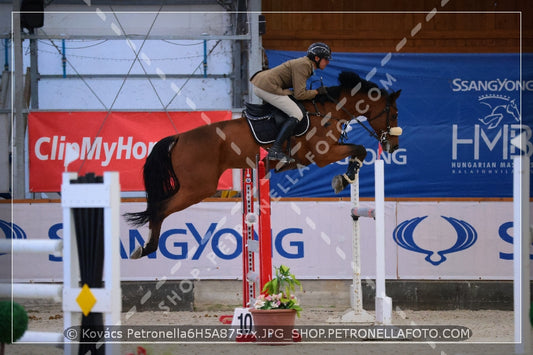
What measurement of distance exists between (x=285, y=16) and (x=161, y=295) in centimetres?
478

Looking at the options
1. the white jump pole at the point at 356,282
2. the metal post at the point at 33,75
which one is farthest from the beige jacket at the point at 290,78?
the metal post at the point at 33,75

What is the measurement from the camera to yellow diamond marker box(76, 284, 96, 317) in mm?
3133

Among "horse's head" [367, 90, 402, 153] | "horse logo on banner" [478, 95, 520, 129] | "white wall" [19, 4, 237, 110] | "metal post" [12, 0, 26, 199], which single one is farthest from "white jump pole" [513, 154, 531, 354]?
"white wall" [19, 4, 237, 110]

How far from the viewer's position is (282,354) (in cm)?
514

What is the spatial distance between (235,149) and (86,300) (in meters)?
3.02

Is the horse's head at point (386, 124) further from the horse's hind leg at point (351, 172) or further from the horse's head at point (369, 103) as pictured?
the horse's hind leg at point (351, 172)

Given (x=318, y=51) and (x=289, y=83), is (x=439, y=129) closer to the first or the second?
(x=289, y=83)

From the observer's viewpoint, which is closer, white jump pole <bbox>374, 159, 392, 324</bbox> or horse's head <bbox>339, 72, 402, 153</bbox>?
white jump pole <bbox>374, 159, 392, 324</bbox>

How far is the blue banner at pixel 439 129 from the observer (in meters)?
9.89

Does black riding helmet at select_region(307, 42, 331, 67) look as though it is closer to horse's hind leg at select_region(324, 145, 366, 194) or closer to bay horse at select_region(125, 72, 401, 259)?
bay horse at select_region(125, 72, 401, 259)

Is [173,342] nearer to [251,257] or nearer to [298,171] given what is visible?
[251,257]

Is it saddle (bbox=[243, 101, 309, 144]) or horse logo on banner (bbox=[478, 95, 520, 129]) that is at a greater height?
horse logo on banner (bbox=[478, 95, 520, 129])

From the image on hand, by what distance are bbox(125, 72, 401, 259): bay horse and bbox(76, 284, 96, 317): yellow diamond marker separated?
2.76 metres

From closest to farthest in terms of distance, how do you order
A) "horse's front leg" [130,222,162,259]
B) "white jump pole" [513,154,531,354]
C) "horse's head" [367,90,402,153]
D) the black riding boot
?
1. "white jump pole" [513,154,531,354]
2. "horse's front leg" [130,222,162,259]
3. the black riding boot
4. "horse's head" [367,90,402,153]
